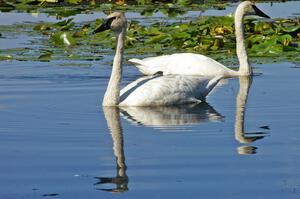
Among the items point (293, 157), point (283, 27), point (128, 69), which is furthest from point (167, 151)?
point (283, 27)

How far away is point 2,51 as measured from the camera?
728 inches

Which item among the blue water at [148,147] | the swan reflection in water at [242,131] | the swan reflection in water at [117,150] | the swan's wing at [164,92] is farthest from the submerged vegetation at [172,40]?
the swan reflection in water at [117,150]

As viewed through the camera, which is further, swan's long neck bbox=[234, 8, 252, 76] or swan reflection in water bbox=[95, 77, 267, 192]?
swan's long neck bbox=[234, 8, 252, 76]

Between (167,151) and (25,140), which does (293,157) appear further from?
(25,140)

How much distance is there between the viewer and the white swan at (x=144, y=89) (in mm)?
13000

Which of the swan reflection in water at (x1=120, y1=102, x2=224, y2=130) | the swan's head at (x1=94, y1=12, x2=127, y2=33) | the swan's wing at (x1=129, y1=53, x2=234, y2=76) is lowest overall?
the swan reflection in water at (x1=120, y1=102, x2=224, y2=130)

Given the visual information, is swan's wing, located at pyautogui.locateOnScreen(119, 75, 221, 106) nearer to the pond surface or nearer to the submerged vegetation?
the pond surface

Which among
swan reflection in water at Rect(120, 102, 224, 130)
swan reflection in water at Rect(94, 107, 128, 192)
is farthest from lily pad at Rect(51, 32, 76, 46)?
swan reflection in water at Rect(94, 107, 128, 192)

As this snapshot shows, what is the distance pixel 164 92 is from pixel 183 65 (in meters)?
3.11

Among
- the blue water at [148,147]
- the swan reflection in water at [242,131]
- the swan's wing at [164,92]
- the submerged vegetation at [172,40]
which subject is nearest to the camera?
the blue water at [148,147]

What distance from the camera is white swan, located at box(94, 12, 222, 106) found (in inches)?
512

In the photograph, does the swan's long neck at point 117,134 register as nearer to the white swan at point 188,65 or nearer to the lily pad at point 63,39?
the white swan at point 188,65

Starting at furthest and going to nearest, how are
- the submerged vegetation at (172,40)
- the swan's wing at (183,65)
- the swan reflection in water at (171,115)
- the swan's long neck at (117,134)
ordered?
the submerged vegetation at (172,40) → the swan's wing at (183,65) → the swan reflection in water at (171,115) → the swan's long neck at (117,134)

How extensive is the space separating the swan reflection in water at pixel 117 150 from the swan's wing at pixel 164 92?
1.00 feet
